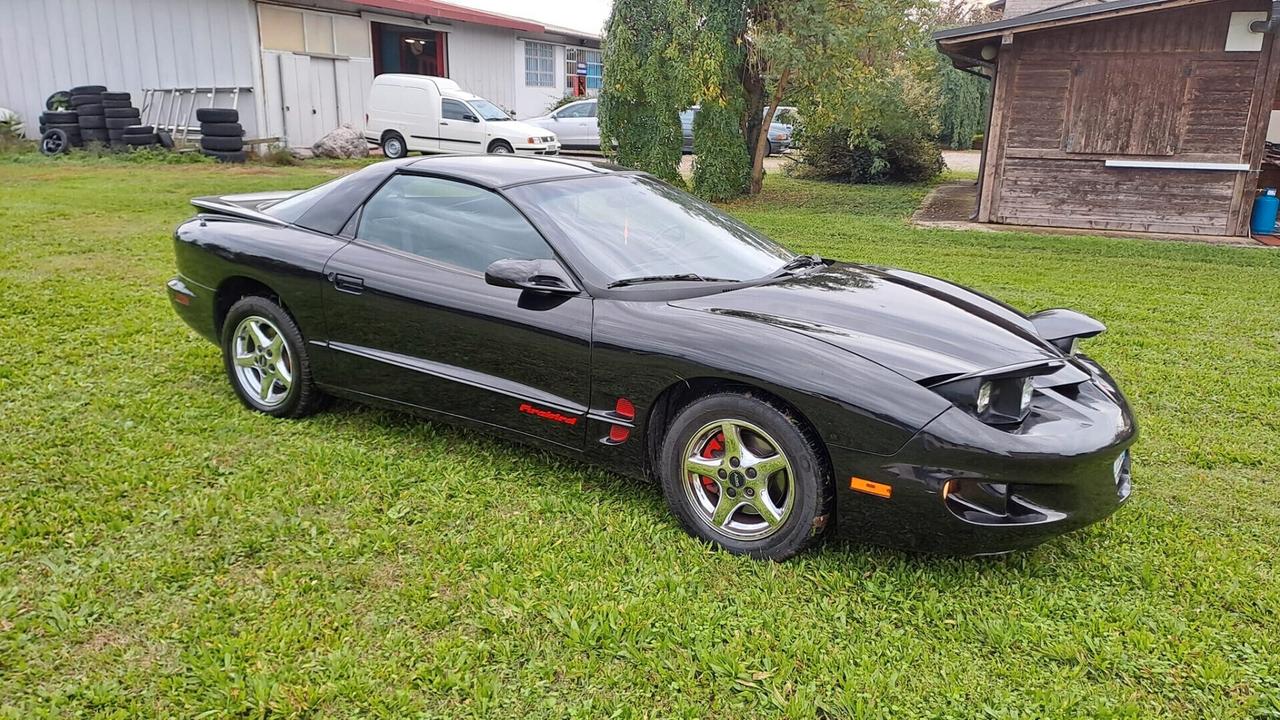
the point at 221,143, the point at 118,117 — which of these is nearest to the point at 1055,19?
the point at 221,143

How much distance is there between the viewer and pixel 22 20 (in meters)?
20.7

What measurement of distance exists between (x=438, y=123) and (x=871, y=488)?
18.3m

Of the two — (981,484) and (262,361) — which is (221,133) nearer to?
(262,361)

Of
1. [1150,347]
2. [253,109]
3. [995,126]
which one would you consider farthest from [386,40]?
[1150,347]

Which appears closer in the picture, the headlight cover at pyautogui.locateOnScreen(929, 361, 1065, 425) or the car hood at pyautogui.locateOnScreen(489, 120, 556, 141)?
the headlight cover at pyautogui.locateOnScreen(929, 361, 1065, 425)

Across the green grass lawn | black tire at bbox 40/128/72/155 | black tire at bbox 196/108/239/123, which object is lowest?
the green grass lawn

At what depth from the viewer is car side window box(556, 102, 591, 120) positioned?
22.8 metres

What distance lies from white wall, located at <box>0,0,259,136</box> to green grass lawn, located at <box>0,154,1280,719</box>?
16678mm

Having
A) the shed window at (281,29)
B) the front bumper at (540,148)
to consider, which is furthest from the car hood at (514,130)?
the shed window at (281,29)

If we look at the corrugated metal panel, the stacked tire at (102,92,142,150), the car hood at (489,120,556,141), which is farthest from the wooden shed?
the stacked tire at (102,92,142,150)

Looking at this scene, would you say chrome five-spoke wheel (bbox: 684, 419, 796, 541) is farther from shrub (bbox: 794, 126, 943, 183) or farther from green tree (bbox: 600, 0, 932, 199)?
shrub (bbox: 794, 126, 943, 183)

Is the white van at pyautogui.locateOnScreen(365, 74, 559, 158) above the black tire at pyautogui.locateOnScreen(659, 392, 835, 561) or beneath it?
Answer: above

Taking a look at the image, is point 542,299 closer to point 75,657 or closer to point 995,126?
point 75,657

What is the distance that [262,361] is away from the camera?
4.52 meters
